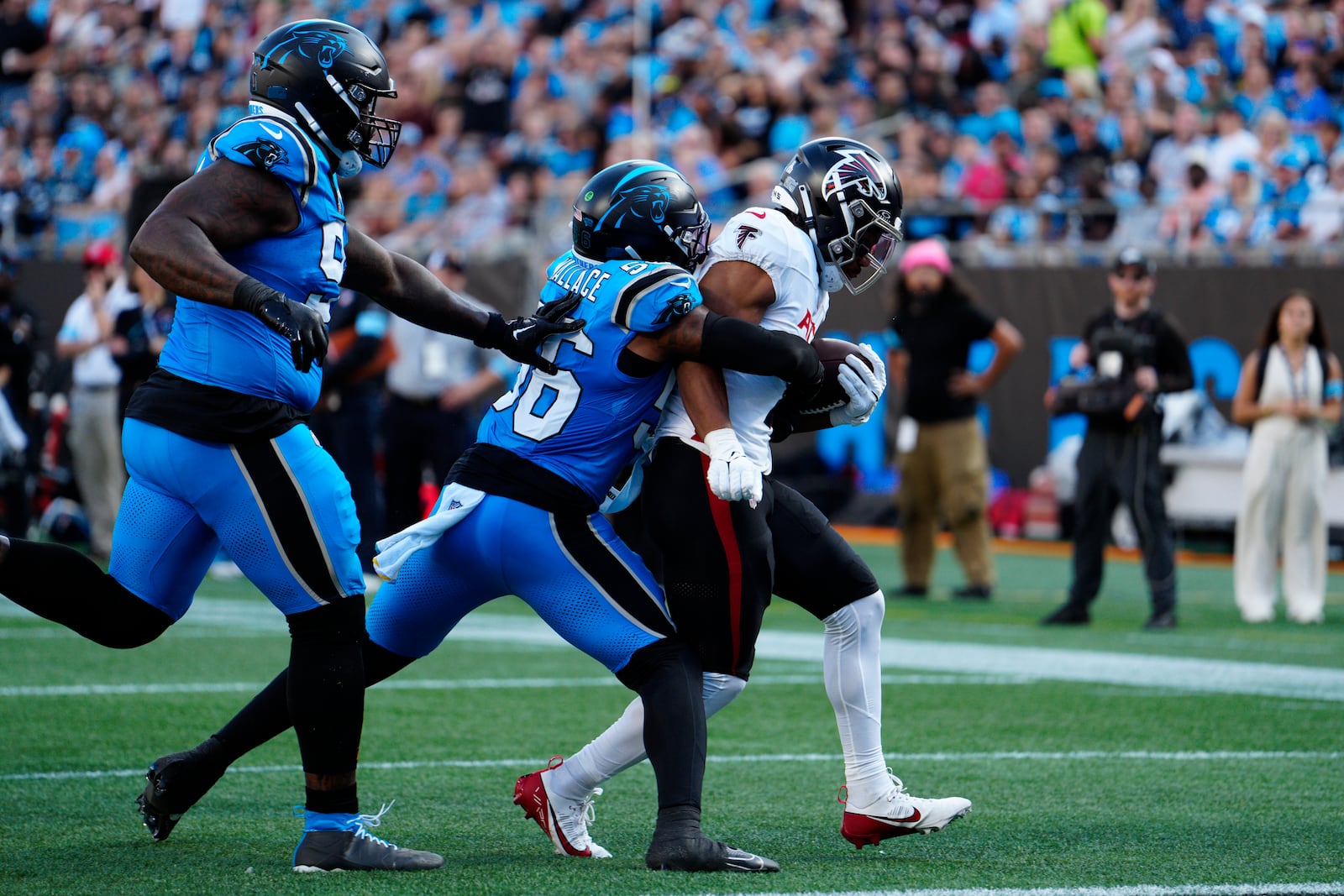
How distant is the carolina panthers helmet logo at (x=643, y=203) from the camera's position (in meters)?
4.20

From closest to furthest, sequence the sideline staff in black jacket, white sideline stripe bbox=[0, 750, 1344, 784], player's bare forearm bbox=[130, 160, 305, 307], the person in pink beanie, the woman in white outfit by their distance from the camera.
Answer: player's bare forearm bbox=[130, 160, 305, 307] → white sideline stripe bbox=[0, 750, 1344, 784] → the sideline staff in black jacket → the woman in white outfit → the person in pink beanie

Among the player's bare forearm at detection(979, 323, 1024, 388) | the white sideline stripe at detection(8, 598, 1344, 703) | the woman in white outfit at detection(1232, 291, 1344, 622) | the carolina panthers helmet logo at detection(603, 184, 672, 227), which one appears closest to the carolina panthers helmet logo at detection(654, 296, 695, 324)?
the carolina panthers helmet logo at detection(603, 184, 672, 227)

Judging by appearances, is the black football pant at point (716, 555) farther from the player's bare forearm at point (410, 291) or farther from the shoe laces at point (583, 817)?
the player's bare forearm at point (410, 291)

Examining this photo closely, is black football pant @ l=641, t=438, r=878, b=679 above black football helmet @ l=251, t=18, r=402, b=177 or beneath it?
beneath

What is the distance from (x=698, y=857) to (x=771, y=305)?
1.34 m

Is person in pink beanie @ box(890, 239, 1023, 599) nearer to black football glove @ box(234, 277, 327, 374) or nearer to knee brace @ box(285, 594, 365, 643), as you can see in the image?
knee brace @ box(285, 594, 365, 643)

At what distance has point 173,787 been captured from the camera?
4.24 meters

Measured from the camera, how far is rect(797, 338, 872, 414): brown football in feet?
14.6

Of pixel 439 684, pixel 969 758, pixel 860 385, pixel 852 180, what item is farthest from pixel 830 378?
pixel 439 684

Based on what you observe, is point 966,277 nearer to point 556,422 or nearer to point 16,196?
point 16,196

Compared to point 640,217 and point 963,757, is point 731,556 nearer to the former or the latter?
point 640,217

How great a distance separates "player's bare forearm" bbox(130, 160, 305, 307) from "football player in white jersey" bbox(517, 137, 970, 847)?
101cm

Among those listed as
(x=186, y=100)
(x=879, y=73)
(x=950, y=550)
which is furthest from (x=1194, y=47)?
(x=186, y=100)

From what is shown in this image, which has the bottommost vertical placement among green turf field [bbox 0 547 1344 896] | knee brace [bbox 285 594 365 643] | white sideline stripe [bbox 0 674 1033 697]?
white sideline stripe [bbox 0 674 1033 697]
